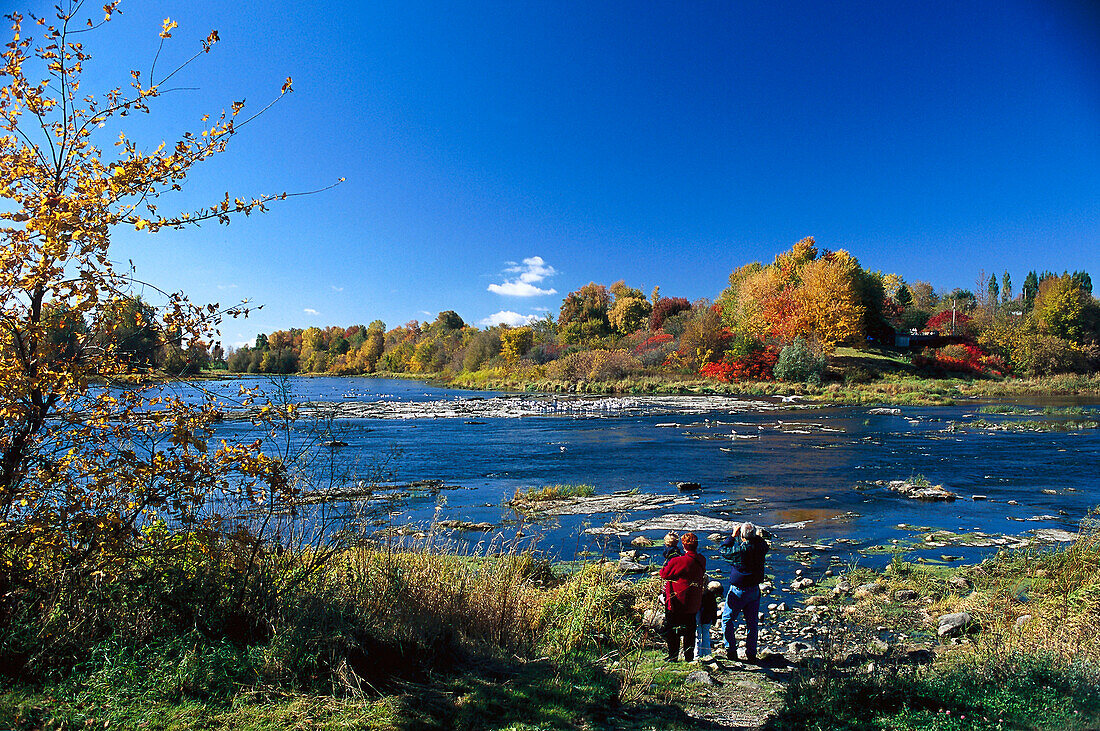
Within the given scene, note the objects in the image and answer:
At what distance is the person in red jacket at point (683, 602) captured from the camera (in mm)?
7020

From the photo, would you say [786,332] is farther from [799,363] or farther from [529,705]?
[529,705]

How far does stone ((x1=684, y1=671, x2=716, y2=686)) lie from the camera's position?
19.5ft

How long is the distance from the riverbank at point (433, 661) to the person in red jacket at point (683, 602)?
0.37 metres

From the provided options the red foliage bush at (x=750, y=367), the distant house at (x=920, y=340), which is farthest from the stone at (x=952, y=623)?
the distant house at (x=920, y=340)

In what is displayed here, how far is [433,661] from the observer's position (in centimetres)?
561

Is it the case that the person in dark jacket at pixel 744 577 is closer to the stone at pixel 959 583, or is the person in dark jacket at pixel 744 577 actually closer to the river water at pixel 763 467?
the stone at pixel 959 583

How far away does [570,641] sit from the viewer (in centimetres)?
681

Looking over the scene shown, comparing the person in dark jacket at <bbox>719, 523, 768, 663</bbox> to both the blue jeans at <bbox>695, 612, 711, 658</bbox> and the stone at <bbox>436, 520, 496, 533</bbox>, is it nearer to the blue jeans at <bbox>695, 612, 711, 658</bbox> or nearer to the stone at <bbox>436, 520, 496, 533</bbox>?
the blue jeans at <bbox>695, 612, 711, 658</bbox>

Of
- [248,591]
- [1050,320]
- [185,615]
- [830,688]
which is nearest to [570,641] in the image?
[830,688]

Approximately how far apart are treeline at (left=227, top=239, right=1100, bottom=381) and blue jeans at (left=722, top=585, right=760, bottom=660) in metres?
53.9

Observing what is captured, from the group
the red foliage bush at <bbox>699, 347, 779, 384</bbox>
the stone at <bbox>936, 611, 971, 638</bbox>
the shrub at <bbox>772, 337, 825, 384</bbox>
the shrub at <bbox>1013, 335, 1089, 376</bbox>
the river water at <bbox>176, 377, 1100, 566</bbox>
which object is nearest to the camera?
the stone at <bbox>936, 611, 971, 638</bbox>

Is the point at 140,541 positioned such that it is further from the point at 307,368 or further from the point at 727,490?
the point at 307,368

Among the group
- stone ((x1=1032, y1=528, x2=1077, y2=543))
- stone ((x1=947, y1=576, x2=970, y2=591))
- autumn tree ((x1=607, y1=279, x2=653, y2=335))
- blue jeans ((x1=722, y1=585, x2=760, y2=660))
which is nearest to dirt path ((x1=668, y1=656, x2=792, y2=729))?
blue jeans ((x1=722, y1=585, x2=760, y2=660))

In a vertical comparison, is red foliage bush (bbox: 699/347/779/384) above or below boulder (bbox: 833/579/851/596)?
above
